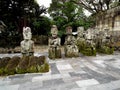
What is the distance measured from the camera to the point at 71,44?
5570 millimetres

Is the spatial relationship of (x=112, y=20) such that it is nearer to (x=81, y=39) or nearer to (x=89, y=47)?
(x=81, y=39)

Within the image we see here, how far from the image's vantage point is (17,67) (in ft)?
12.3

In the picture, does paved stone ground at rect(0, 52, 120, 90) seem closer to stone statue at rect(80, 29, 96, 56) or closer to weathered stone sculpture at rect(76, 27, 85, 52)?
stone statue at rect(80, 29, 96, 56)

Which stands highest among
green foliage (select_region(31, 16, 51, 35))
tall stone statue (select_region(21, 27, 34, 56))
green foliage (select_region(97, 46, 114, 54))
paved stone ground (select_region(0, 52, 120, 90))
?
green foliage (select_region(31, 16, 51, 35))

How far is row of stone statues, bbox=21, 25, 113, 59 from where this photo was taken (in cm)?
522

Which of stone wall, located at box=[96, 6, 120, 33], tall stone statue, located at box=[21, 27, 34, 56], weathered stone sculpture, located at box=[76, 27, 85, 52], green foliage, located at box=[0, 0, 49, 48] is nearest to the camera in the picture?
tall stone statue, located at box=[21, 27, 34, 56]

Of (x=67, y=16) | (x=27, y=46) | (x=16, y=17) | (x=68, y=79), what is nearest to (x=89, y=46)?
(x=27, y=46)

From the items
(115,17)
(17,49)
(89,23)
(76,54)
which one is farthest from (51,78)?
(89,23)

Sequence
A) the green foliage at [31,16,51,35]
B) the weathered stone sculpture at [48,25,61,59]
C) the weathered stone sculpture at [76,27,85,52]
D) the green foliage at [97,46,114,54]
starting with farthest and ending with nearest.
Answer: the green foliage at [31,16,51,35]
the weathered stone sculpture at [76,27,85,52]
the green foliage at [97,46,114,54]
the weathered stone sculpture at [48,25,61,59]

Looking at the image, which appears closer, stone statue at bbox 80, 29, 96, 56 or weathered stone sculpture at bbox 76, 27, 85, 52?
stone statue at bbox 80, 29, 96, 56

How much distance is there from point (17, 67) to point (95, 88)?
81.5 inches

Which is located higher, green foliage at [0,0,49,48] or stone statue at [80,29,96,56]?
green foliage at [0,0,49,48]

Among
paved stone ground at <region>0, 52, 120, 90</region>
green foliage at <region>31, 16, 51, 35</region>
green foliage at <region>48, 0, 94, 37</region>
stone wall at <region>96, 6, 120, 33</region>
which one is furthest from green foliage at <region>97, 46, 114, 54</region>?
green foliage at <region>31, 16, 51, 35</region>

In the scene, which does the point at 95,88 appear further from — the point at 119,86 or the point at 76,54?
the point at 76,54
